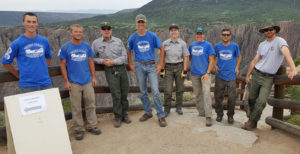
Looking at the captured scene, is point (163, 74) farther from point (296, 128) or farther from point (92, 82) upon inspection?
point (296, 128)

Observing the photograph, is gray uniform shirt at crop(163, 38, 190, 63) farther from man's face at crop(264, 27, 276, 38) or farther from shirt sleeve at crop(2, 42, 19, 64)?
shirt sleeve at crop(2, 42, 19, 64)

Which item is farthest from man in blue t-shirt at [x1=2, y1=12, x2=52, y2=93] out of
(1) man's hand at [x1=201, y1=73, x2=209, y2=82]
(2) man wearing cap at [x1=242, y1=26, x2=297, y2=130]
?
(2) man wearing cap at [x1=242, y1=26, x2=297, y2=130]

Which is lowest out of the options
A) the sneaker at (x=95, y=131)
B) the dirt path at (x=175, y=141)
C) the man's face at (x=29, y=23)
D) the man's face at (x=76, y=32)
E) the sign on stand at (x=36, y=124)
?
the dirt path at (x=175, y=141)

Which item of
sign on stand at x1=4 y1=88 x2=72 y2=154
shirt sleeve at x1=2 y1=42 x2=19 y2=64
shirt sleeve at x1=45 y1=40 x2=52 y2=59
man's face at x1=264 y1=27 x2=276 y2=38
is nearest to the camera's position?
sign on stand at x1=4 y1=88 x2=72 y2=154

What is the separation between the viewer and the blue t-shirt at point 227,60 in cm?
504

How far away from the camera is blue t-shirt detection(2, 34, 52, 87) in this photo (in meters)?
3.78

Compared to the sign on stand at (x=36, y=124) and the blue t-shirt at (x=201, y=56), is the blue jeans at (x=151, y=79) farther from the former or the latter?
the sign on stand at (x=36, y=124)

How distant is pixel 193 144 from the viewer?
4.07 m

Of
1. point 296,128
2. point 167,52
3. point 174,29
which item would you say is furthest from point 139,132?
point 296,128

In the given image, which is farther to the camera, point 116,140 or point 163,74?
point 163,74

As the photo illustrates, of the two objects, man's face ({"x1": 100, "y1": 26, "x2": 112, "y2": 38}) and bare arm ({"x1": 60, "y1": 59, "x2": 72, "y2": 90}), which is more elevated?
man's face ({"x1": 100, "y1": 26, "x2": 112, "y2": 38})

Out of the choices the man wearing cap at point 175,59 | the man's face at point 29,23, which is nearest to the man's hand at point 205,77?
the man wearing cap at point 175,59

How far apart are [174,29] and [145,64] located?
3.38 ft

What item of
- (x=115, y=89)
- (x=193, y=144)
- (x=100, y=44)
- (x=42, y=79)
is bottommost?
(x=193, y=144)
